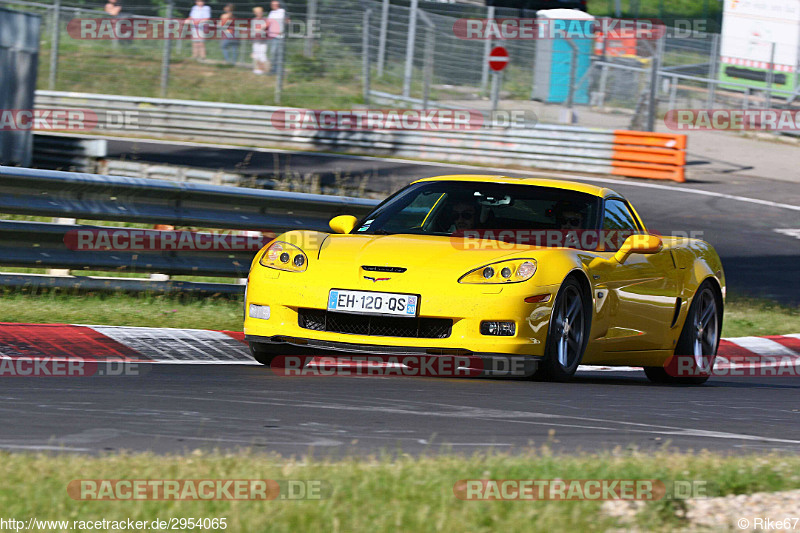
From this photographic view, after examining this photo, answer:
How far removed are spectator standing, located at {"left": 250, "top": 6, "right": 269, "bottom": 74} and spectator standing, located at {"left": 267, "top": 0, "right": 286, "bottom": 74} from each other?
0.10 metres

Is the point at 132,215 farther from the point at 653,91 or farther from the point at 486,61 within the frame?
the point at 486,61

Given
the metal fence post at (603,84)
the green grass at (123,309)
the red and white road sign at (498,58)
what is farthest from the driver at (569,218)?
the metal fence post at (603,84)

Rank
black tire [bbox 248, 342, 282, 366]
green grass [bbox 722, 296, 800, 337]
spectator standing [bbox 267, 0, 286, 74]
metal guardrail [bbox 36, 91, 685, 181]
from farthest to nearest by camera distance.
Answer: spectator standing [bbox 267, 0, 286, 74] → metal guardrail [bbox 36, 91, 685, 181] → green grass [bbox 722, 296, 800, 337] → black tire [bbox 248, 342, 282, 366]

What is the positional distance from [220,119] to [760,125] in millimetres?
12817

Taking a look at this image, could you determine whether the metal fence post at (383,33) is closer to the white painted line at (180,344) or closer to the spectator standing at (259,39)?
the spectator standing at (259,39)

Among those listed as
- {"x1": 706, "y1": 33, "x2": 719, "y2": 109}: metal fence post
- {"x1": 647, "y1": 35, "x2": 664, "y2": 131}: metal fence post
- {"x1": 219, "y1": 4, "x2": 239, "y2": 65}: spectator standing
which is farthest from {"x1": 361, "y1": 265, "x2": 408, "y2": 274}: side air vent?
{"x1": 706, "y1": 33, "x2": 719, "y2": 109}: metal fence post

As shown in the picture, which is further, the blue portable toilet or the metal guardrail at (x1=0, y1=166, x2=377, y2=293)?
the blue portable toilet

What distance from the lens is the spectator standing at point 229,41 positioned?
24000 mm

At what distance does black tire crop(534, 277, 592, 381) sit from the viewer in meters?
6.77

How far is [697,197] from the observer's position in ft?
65.0

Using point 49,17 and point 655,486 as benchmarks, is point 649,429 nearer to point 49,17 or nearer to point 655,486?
point 655,486

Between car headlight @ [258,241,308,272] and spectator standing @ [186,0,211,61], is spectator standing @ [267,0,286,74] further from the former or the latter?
car headlight @ [258,241,308,272]

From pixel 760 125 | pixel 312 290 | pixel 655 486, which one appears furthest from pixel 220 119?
pixel 655 486

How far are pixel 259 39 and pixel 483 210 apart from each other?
17.2 m
